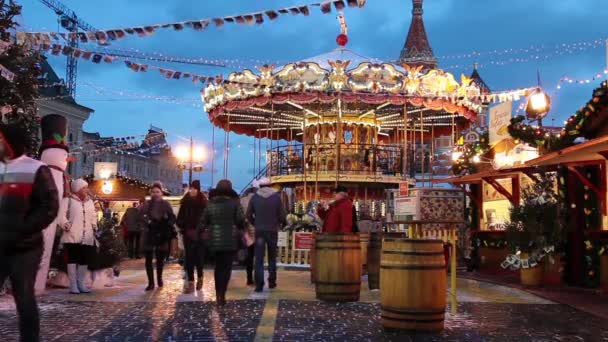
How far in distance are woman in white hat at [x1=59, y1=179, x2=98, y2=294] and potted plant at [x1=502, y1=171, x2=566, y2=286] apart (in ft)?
25.6

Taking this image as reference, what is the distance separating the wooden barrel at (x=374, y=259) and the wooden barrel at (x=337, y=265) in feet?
5.38

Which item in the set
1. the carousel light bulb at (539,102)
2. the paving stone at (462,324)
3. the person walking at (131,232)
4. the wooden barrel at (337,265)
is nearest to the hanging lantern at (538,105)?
the carousel light bulb at (539,102)

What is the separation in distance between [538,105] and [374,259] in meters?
7.57

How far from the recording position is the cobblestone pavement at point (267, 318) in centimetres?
704

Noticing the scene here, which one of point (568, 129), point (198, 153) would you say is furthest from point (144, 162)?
point (568, 129)

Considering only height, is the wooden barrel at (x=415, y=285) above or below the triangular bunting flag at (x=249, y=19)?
below

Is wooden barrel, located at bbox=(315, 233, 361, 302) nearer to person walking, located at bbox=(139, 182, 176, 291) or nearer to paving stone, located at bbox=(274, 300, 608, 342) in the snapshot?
paving stone, located at bbox=(274, 300, 608, 342)

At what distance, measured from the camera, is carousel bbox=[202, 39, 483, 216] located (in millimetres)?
21875

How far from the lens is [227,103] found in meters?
23.8

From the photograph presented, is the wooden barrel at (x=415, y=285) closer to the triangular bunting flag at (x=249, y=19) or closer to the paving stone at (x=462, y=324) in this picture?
the paving stone at (x=462, y=324)

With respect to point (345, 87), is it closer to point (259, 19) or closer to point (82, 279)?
point (259, 19)

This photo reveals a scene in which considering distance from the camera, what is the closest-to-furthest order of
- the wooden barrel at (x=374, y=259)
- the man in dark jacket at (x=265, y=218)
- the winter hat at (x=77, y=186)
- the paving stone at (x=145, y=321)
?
the paving stone at (x=145, y=321)
the winter hat at (x=77, y=186)
the man in dark jacket at (x=265, y=218)
the wooden barrel at (x=374, y=259)

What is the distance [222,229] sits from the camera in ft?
30.4

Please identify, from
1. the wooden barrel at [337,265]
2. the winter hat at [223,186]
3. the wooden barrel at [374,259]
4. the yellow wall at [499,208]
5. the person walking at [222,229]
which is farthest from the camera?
the yellow wall at [499,208]
